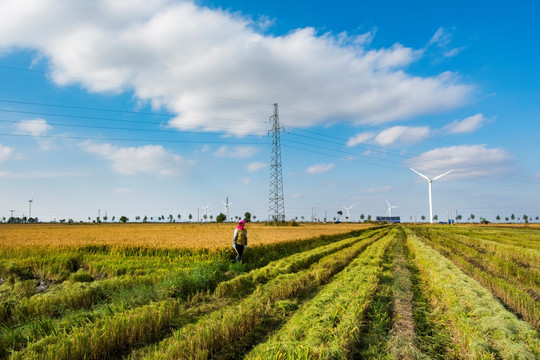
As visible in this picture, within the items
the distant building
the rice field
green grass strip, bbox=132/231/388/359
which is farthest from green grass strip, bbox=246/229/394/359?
the distant building

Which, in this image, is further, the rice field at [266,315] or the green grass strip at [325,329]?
the rice field at [266,315]

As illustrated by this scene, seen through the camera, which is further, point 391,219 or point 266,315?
point 391,219

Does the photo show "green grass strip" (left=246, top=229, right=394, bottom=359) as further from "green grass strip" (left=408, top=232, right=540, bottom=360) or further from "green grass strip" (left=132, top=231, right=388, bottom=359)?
"green grass strip" (left=408, top=232, right=540, bottom=360)

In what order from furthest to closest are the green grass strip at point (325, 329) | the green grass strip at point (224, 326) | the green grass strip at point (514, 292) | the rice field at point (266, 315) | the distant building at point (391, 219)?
the distant building at point (391, 219) < the green grass strip at point (514, 292) < the rice field at point (266, 315) < the green grass strip at point (224, 326) < the green grass strip at point (325, 329)

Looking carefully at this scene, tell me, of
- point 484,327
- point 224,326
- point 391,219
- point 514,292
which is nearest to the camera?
point 224,326

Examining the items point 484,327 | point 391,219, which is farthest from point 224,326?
point 391,219

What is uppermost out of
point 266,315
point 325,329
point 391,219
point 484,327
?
point 325,329

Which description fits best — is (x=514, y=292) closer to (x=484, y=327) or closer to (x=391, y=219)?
(x=484, y=327)

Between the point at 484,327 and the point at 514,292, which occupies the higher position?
the point at 484,327

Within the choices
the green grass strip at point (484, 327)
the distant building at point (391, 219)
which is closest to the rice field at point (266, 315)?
the green grass strip at point (484, 327)

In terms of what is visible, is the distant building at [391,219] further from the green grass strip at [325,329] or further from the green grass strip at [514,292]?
the green grass strip at [325,329]

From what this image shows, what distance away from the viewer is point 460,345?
5.53 metres

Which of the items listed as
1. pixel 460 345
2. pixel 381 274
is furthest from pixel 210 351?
pixel 381 274

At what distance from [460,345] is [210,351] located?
456cm
